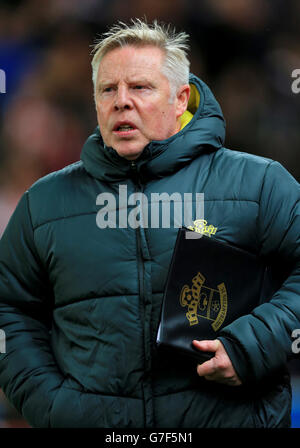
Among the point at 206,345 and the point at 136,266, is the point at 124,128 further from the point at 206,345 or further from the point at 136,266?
the point at 206,345

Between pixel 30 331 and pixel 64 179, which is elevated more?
pixel 64 179

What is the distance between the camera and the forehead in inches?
59.0

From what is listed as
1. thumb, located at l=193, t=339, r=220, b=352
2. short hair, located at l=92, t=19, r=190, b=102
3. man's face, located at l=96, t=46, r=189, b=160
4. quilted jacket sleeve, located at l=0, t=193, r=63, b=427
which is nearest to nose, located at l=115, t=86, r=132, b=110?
man's face, located at l=96, t=46, r=189, b=160

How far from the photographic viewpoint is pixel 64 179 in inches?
62.1

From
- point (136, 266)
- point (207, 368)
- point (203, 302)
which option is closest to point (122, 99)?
point (136, 266)

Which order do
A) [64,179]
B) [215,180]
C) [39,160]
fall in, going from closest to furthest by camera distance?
[215,180], [64,179], [39,160]

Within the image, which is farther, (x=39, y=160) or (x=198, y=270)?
(x=39, y=160)

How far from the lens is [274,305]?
4.36 feet

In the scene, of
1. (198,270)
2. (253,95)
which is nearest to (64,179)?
(198,270)

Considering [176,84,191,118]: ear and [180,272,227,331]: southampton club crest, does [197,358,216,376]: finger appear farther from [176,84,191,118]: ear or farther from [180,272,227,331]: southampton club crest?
[176,84,191,118]: ear

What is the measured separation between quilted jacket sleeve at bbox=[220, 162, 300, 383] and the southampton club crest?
0.12 feet

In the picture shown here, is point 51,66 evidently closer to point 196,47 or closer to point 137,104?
point 196,47

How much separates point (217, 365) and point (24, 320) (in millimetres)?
489
